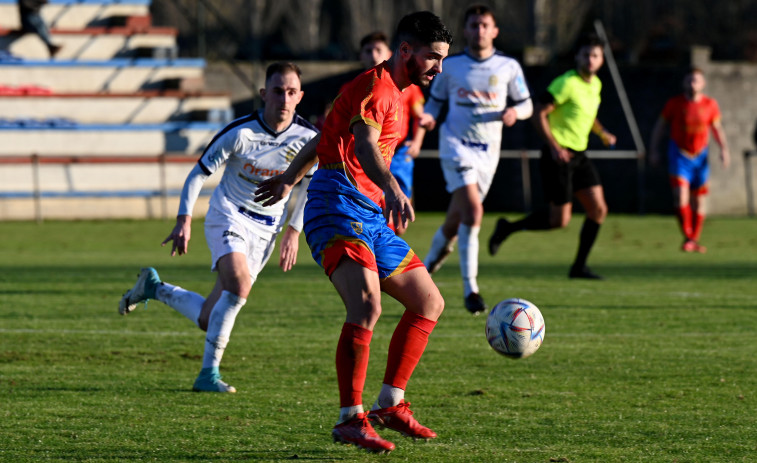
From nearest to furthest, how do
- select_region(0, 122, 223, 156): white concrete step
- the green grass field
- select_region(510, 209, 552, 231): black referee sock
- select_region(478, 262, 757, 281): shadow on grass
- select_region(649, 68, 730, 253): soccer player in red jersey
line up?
the green grass field
select_region(510, 209, 552, 231): black referee sock
select_region(478, 262, 757, 281): shadow on grass
select_region(649, 68, 730, 253): soccer player in red jersey
select_region(0, 122, 223, 156): white concrete step

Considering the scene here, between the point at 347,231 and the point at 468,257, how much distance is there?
4436mm

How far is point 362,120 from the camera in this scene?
4.70 meters

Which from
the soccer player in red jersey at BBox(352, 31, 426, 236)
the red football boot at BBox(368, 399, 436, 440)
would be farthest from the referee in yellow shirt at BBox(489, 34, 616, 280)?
the red football boot at BBox(368, 399, 436, 440)

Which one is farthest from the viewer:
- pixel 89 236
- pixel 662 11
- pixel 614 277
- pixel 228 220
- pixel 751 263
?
pixel 662 11

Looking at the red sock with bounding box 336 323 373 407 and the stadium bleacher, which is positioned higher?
the red sock with bounding box 336 323 373 407

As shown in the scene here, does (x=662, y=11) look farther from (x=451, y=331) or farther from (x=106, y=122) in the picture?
(x=451, y=331)

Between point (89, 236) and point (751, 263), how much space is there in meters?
9.85

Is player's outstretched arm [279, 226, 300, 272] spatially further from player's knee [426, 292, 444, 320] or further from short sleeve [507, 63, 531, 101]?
short sleeve [507, 63, 531, 101]

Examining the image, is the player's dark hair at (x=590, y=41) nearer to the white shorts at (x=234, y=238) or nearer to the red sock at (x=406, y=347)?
the white shorts at (x=234, y=238)

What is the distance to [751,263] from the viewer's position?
1350 cm

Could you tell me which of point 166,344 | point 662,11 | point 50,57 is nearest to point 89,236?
point 50,57

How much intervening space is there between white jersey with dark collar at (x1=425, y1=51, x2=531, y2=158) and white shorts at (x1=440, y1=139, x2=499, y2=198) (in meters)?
0.01

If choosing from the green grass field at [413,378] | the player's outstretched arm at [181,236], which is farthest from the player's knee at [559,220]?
the player's outstretched arm at [181,236]

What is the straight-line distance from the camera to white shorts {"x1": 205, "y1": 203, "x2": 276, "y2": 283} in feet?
21.0
